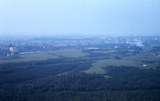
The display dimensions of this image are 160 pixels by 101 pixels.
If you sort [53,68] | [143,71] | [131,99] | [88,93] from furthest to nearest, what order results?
1. [53,68]
2. [143,71]
3. [88,93]
4. [131,99]

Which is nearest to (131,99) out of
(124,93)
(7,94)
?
(124,93)

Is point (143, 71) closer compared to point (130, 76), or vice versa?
point (130, 76)

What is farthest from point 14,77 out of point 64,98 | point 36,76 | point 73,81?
point 64,98

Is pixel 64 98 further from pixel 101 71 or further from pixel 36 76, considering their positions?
pixel 101 71

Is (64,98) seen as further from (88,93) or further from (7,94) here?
(7,94)

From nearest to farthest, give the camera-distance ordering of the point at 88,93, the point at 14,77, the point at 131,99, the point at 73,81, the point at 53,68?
the point at 131,99, the point at 88,93, the point at 73,81, the point at 14,77, the point at 53,68

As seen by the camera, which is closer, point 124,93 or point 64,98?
point 64,98

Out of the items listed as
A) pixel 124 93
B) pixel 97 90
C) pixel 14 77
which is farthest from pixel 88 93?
pixel 14 77

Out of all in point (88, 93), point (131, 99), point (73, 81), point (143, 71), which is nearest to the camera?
point (131, 99)
